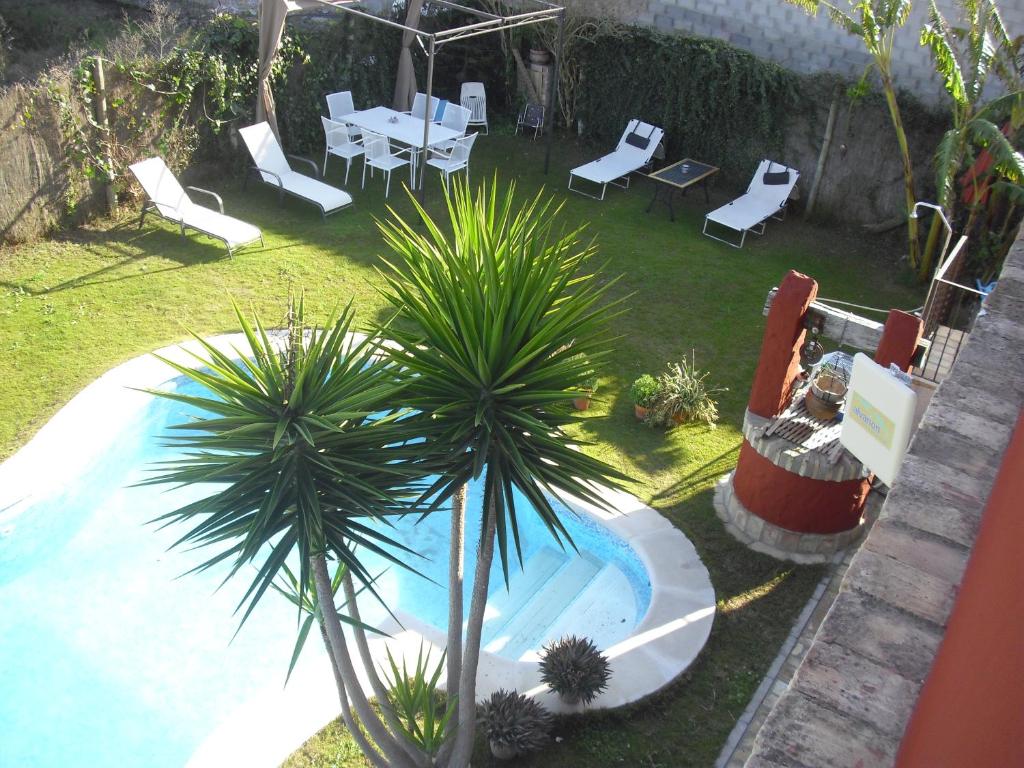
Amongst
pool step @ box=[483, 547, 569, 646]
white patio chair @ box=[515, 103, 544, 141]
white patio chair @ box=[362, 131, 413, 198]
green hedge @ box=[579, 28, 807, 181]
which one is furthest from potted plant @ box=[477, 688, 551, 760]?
white patio chair @ box=[515, 103, 544, 141]

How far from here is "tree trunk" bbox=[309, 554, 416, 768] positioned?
5.08 metres

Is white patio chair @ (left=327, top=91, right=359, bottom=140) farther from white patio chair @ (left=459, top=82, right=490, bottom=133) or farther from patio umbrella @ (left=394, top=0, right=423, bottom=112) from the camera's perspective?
white patio chair @ (left=459, top=82, right=490, bottom=133)

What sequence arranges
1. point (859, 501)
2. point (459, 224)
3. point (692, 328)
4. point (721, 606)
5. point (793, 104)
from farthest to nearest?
point (793, 104), point (692, 328), point (859, 501), point (721, 606), point (459, 224)

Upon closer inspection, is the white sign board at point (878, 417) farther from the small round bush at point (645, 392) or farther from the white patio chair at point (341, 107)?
the white patio chair at point (341, 107)

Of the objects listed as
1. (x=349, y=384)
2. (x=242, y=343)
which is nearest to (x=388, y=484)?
(x=349, y=384)

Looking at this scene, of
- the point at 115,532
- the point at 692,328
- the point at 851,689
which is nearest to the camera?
the point at 851,689

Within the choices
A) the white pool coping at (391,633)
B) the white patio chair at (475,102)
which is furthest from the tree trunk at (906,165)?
the white patio chair at (475,102)

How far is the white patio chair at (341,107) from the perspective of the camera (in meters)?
14.9

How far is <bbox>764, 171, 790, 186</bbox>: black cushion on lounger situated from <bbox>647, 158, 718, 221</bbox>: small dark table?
0.91 m

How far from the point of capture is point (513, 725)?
247 inches

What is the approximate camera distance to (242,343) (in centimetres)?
1059

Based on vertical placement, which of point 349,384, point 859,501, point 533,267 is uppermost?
point 533,267

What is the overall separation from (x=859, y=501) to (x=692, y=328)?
12.8 ft

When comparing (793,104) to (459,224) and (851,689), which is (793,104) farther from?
(851,689)
